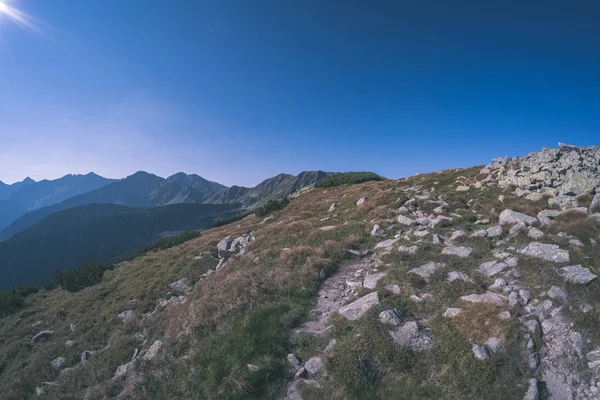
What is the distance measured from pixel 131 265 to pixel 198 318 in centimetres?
1783

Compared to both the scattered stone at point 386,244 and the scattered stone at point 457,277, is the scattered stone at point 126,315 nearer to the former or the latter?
the scattered stone at point 386,244

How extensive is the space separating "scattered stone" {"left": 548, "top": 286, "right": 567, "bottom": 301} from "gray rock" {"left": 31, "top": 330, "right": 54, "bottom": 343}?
2193 cm

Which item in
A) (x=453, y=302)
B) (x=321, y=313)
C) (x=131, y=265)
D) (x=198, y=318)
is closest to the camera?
(x=453, y=302)

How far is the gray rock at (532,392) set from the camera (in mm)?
5861

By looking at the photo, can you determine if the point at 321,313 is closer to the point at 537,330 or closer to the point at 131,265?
the point at 537,330

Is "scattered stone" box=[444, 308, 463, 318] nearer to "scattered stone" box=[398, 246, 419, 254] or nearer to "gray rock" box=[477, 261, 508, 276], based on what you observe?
"gray rock" box=[477, 261, 508, 276]

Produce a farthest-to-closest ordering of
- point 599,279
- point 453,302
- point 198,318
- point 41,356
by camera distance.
→ point 41,356
point 198,318
point 453,302
point 599,279

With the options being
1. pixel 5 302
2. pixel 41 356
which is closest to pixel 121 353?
pixel 41 356

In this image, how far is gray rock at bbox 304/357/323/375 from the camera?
24.9 ft

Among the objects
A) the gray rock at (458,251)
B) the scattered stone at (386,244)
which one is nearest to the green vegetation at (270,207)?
the scattered stone at (386,244)

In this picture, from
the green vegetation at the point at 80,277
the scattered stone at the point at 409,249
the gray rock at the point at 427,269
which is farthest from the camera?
the green vegetation at the point at 80,277

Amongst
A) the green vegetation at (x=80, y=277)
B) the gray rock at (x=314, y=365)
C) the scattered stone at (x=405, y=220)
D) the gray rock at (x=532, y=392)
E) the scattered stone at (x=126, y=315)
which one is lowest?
the green vegetation at (x=80, y=277)

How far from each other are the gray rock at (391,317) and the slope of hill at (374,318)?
1.7 inches

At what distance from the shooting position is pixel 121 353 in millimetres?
10969
